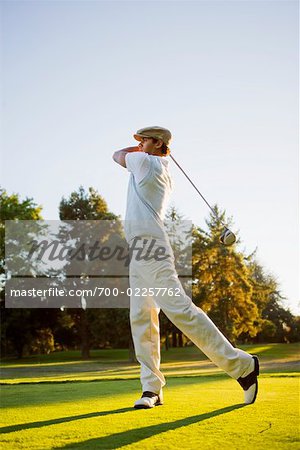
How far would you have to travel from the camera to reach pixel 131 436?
2.78 m

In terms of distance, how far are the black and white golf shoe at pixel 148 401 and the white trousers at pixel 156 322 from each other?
0.28 feet

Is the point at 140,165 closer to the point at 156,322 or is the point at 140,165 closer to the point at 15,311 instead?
the point at 156,322

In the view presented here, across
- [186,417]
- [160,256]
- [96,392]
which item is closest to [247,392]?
[186,417]

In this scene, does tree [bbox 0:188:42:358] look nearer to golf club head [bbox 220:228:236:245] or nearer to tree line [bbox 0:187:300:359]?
tree line [bbox 0:187:300:359]

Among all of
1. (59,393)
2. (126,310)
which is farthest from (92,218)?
(59,393)

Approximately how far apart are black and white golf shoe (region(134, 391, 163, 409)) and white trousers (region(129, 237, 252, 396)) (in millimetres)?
85

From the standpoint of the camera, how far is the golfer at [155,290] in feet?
13.4

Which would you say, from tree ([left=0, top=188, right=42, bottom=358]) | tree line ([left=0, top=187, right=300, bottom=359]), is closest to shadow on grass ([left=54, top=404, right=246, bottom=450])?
tree line ([left=0, top=187, right=300, bottom=359])

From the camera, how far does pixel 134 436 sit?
9.12ft

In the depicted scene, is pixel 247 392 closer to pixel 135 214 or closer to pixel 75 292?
pixel 135 214

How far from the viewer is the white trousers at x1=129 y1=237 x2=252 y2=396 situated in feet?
13.4

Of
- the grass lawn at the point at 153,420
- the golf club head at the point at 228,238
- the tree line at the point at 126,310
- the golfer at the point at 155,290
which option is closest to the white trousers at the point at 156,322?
the golfer at the point at 155,290

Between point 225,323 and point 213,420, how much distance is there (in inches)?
1279

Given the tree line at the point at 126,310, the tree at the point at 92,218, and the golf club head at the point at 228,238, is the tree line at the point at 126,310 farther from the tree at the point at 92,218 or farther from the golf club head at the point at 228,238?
the golf club head at the point at 228,238
